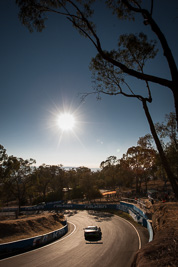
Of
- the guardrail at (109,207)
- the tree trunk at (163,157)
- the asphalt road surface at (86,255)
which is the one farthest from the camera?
the guardrail at (109,207)

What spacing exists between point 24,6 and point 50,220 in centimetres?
2963

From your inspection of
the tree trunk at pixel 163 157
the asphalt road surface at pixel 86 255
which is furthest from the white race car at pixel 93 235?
the tree trunk at pixel 163 157

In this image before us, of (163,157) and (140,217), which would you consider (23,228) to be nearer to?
(140,217)

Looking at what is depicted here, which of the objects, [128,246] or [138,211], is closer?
[128,246]

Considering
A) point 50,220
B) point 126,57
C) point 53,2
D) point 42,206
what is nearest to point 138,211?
point 50,220

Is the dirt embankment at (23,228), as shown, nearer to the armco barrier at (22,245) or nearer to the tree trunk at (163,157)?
the armco barrier at (22,245)

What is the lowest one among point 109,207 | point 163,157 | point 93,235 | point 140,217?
point 109,207

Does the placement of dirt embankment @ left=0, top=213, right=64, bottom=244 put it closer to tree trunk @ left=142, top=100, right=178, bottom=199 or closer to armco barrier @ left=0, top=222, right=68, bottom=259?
armco barrier @ left=0, top=222, right=68, bottom=259

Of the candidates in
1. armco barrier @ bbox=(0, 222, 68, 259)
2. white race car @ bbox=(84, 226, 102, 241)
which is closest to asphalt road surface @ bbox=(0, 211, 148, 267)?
white race car @ bbox=(84, 226, 102, 241)

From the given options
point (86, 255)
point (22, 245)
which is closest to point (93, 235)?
point (86, 255)

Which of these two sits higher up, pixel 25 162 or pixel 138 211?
pixel 25 162

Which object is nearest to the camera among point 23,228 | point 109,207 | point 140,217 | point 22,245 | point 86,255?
point 86,255

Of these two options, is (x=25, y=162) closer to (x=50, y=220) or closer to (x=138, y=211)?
(x=50, y=220)

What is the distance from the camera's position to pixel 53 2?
7641 mm
